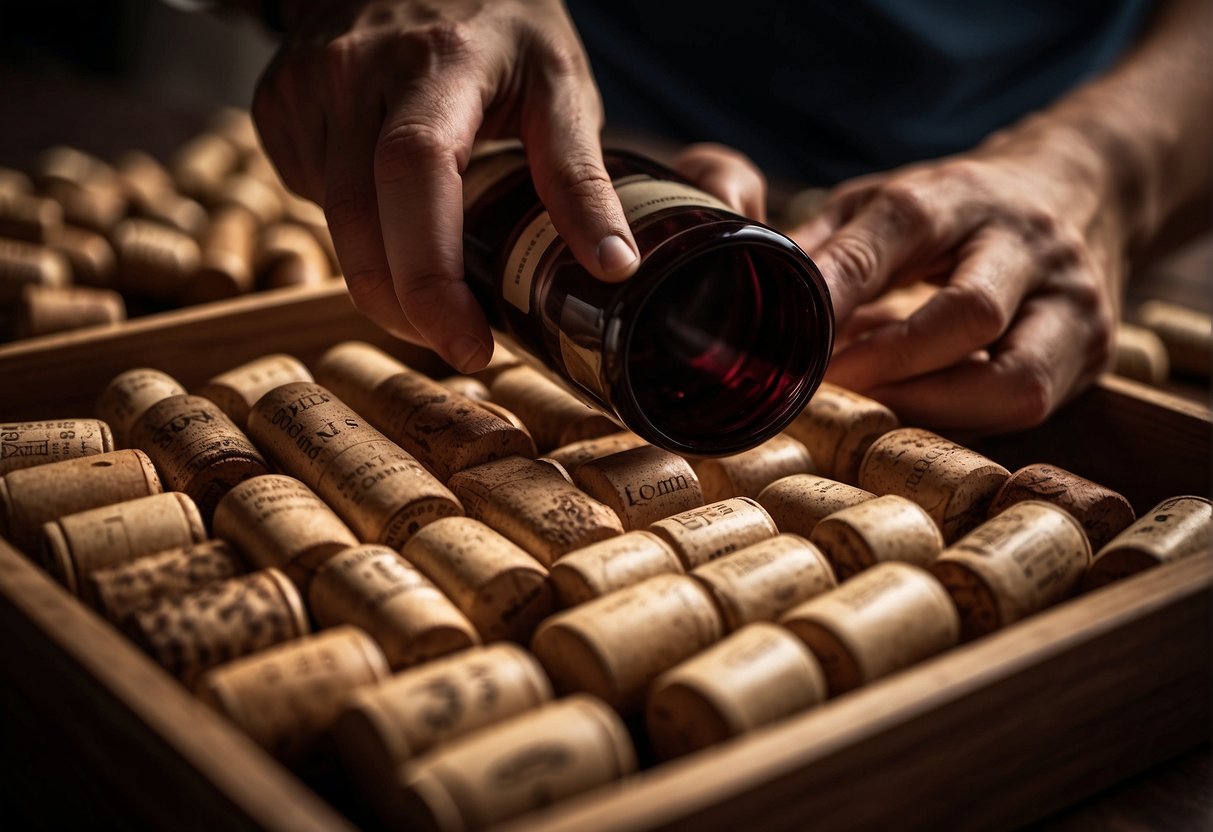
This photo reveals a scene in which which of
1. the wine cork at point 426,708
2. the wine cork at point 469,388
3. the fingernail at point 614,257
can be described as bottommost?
the wine cork at point 469,388

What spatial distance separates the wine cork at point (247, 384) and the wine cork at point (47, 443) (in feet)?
0.51

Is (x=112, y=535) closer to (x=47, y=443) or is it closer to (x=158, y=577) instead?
(x=158, y=577)

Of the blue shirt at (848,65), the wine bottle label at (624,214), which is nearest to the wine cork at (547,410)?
the wine bottle label at (624,214)

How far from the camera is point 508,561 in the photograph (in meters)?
1.05

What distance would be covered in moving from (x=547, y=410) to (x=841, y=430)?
345 millimetres

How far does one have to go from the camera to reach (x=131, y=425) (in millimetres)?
1363

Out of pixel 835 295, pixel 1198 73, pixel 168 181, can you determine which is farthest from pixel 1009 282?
pixel 168 181

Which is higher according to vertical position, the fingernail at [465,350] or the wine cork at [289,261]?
the fingernail at [465,350]

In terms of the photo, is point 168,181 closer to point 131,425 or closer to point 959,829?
point 131,425

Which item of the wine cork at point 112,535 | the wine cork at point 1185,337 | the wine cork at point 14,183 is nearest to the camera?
the wine cork at point 112,535

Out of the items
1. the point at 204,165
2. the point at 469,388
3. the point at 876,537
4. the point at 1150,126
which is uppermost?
the point at 1150,126

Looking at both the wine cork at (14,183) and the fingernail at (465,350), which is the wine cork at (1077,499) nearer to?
the fingernail at (465,350)

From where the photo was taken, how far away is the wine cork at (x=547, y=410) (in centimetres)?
140

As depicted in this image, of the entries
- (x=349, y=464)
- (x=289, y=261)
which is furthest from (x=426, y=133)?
(x=289, y=261)
